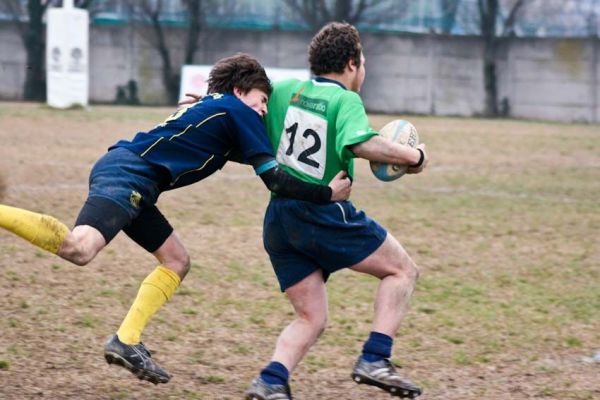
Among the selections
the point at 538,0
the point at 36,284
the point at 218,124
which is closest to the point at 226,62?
the point at 218,124

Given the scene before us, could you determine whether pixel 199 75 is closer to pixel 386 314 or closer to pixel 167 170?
pixel 167 170

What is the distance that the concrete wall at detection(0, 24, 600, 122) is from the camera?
33906mm

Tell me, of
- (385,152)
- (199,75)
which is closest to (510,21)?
(199,75)

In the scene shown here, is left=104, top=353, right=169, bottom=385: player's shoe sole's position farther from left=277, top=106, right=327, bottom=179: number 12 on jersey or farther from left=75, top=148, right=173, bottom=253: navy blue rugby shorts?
left=277, top=106, right=327, bottom=179: number 12 on jersey

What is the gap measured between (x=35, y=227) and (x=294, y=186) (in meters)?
1.19

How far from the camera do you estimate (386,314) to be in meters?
5.24

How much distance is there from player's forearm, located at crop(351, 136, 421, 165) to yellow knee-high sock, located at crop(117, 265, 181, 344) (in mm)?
1396

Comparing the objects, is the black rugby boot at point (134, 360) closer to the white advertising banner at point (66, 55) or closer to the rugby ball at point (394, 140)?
the rugby ball at point (394, 140)

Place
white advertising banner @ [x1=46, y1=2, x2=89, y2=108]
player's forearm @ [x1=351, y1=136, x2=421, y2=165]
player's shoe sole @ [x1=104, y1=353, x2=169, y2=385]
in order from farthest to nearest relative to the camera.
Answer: white advertising banner @ [x1=46, y1=2, x2=89, y2=108], player's shoe sole @ [x1=104, y1=353, x2=169, y2=385], player's forearm @ [x1=351, y1=136, x2=421, y2=165]

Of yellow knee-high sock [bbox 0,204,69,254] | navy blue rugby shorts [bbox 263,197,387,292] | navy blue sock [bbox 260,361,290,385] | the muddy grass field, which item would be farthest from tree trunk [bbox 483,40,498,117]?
yellow knee-high sock [bbox 0,204,69,254]

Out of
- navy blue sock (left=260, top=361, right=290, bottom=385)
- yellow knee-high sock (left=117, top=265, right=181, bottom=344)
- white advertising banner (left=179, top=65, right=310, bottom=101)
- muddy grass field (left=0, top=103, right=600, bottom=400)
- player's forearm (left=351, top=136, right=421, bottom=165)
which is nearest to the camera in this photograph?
player's forearm (left=351, top=136, right=421, bottom=165)

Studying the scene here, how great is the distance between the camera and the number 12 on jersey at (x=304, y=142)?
200 inches

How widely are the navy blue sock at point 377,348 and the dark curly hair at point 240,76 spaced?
1271 millimetres

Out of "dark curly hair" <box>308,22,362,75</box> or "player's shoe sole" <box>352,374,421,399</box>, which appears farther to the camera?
"dark curly hair" <box>308,22,362,75</box>
